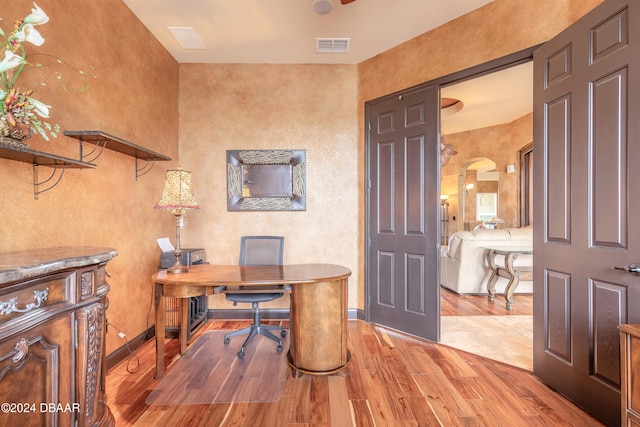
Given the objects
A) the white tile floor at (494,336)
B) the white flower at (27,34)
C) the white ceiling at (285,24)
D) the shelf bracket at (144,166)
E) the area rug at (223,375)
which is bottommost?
the white tile floor at (494,336)

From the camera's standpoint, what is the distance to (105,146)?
2209 mm

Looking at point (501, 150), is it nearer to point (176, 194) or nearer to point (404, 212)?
point (404, 212)

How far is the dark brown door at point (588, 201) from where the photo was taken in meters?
1.60

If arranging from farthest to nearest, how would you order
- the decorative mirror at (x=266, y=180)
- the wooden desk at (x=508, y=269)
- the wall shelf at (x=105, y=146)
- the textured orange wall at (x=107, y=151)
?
the wooden desk at (x=508, y=269) < the decorative mirror at (x=266, y=180) < the wall shelf at (x=105, y=146) < the textured orange wall at (x=107, y=151)

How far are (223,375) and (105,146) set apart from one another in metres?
1.95

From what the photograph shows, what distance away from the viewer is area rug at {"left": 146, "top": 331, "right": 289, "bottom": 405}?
6.43 feet

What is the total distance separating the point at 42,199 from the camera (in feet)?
5.77

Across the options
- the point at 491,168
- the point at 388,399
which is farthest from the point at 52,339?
the point at 491,168

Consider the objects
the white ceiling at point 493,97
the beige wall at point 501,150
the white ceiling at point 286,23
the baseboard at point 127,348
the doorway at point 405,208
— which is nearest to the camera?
the baseboard at point 127,348

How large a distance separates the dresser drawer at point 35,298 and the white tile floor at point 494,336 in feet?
9.51

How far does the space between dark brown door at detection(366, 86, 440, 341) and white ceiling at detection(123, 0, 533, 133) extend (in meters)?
0.61

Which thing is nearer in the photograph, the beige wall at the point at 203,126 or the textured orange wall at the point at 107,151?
the textured orange wall at the point at 107,151

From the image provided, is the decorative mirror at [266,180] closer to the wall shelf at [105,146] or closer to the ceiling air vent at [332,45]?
the wall shelf at [105,146]

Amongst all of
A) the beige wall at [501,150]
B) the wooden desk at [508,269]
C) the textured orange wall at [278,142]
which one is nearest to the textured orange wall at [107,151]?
the textured orange wall at [278,142]
